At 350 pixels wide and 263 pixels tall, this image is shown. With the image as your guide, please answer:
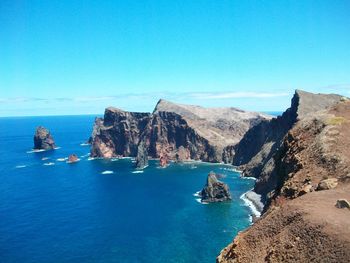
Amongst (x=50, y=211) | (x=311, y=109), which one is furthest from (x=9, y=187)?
(x=311, y=109)

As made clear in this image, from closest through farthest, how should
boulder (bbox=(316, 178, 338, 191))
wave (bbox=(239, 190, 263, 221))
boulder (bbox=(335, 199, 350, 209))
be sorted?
boulder (bbox=(335, 199, 350, 209))
boulder (bbox=(316, 178, 338, 191))
wave (bbox=(239, 190, 263, 221))

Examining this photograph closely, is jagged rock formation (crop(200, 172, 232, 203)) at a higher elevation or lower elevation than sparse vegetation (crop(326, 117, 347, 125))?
lower

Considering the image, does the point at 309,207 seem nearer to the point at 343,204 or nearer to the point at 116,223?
the point at 343,204

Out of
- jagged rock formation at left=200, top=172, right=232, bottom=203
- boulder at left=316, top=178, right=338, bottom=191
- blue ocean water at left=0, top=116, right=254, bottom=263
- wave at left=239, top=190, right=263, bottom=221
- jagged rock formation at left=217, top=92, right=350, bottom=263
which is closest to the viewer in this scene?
jagged rock formation at left=217, top=92, right=350, bottom=263

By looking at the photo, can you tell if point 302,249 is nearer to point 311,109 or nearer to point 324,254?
point 324,254

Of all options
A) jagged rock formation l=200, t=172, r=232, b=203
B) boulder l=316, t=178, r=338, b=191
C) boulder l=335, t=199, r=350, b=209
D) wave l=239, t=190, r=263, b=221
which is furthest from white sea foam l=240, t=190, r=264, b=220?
boulder l=335, t=199, r=350, b=209

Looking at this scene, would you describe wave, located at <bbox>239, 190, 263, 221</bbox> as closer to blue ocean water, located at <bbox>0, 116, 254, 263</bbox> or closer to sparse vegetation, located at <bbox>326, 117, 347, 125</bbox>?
blue ocean water, located at <bbox>0, 116, 254, 263</bbox>

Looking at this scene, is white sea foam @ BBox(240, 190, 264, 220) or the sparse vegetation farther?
white sea foam @ BBox(240, 190, 264, 220)

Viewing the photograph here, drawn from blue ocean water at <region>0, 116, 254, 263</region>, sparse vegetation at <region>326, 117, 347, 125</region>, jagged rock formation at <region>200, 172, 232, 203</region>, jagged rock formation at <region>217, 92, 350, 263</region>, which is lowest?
blue ocean water at <region>0, 116, 254, 263</region>
